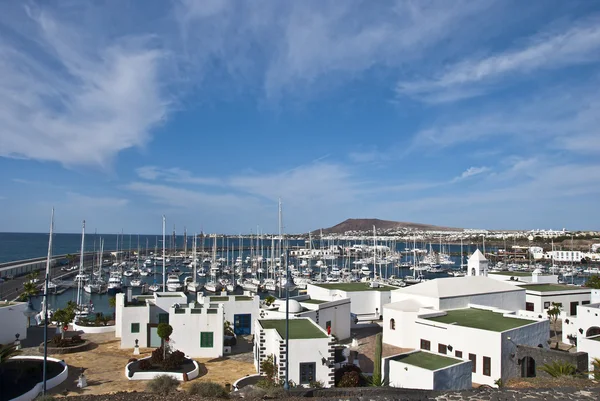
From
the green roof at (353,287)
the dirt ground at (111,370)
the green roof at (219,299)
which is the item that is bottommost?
the dirt ground at (111,370)

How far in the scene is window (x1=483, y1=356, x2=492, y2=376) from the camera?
2283 cm

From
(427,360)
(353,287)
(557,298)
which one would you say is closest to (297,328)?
(427,360)

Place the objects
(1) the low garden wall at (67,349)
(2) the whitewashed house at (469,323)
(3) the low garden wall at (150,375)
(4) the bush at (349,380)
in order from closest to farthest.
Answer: (4) the bush at (349,380)
(3) the low garden wall at (150,375)
(2) the whitewashed house at (469,323)
(1) the low garden wall at (67,349)

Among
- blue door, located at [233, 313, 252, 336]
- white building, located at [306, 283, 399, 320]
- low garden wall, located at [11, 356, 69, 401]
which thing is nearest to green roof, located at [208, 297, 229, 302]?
blue door, located at [233, 313, 252, 336]

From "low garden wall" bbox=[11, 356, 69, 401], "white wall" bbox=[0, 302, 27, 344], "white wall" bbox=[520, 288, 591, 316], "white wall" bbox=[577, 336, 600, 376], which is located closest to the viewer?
"low garden wall" bbox=[11, 356, 69, 401]

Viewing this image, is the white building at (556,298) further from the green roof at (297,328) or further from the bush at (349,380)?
the bush at (349,380)

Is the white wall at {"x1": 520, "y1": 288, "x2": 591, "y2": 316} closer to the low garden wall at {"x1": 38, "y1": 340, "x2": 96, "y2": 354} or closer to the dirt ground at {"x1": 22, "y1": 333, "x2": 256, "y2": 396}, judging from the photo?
the dirt ground at {"x1": 22, "y1": 333, "x2": 256, "y2": 396}

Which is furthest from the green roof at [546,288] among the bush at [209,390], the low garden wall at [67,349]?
the low garden wall at [67,349]

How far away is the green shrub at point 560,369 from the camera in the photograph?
19.9m

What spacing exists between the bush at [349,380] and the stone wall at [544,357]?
875 centimetres

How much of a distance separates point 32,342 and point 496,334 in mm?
27651

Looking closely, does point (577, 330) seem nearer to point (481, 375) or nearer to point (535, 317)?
point (535, 317)

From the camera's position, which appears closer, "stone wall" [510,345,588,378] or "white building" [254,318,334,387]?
"white building" [254,318,334,387]

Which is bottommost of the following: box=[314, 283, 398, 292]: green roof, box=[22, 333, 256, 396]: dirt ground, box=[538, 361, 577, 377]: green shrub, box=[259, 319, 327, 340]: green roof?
box=[22, 333, 256, 396]: dirt ground
